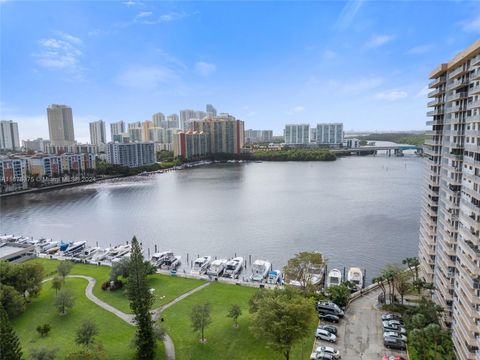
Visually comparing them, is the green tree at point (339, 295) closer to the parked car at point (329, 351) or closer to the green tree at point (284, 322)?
the parked car at point (329, 351)

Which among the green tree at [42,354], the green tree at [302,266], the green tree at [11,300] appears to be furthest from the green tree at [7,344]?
the green tree at [302,266]

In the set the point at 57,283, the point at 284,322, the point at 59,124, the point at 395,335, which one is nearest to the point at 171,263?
the point at 57,283

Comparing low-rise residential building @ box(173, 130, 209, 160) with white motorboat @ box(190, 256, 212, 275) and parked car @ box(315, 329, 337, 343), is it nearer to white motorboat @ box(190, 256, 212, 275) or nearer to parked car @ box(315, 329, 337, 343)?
white motorboat @ box(190, 256, 212, 275)

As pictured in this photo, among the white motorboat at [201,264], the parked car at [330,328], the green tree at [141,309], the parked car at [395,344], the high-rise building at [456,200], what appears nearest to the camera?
the high-rise building at [456,200]

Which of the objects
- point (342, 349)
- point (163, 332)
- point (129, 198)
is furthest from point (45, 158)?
point (342, 349)

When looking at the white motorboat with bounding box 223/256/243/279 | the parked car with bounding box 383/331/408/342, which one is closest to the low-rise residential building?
the white motorboat with bounding box 223/256/243/279

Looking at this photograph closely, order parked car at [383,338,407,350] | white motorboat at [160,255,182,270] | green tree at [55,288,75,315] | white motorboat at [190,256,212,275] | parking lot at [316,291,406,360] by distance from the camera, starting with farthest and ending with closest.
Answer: white motorboat at [160,255,182,270] → white motorboat at [190,256,212,275] → green tree at [55,288,75,315] → parked car at [383,338,407,350] → parking lot at [316,291,406,360]

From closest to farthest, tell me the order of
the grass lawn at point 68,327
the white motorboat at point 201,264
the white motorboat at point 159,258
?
the grass lawn at point 68,327 < the white motorboat at point 201,264 < the white motorboat at point 159,258
